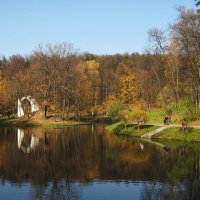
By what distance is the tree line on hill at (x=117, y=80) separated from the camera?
59.9 meters

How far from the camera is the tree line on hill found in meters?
59.9

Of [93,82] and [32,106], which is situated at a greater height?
[93,82]

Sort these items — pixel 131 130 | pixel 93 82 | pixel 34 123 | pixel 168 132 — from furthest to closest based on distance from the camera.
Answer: pixel 93 82, pixel 34 123, pixel 131 130, pixel 168 132

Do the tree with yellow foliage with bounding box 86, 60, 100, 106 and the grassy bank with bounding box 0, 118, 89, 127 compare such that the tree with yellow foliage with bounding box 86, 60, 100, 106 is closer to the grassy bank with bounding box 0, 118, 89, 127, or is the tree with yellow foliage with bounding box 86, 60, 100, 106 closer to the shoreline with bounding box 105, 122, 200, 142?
the grassy bank with bounding box 0, 118, 89, 127

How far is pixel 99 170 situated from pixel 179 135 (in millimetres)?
21876

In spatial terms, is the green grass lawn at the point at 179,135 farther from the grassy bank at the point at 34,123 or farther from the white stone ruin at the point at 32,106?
the white stone ruin at the point at 32,106

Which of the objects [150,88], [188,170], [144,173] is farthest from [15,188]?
[150,88]

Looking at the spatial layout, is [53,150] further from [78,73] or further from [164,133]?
[78,73]

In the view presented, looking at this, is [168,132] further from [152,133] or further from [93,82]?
[93,82]

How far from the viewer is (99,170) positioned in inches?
1288

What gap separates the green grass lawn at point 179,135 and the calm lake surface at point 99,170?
10.2 feet

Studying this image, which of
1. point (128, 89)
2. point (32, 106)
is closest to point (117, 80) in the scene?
point (128, 89)

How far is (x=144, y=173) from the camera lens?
1235 inches

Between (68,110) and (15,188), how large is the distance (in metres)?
59.2
